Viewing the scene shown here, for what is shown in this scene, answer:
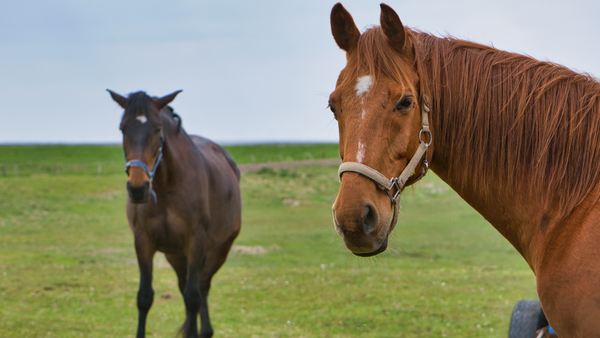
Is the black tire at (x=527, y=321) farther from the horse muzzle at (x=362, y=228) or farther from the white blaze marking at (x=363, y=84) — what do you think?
the white blaze marking at (x=363, y=84)

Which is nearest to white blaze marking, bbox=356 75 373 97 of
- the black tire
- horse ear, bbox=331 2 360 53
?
horse ear, bbox=331 2 360 53

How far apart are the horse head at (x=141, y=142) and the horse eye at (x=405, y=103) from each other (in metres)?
3.47

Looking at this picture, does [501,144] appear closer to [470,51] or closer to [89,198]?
[470,51]

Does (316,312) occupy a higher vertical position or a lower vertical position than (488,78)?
lower

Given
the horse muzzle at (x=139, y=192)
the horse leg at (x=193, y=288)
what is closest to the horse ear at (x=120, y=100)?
the horse muzzle at (x=139, y=192)

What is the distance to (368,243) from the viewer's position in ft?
5.96

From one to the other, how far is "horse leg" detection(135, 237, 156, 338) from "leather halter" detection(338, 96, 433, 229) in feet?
13.0

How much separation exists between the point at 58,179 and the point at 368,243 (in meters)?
27.7

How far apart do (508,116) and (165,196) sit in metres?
4.16

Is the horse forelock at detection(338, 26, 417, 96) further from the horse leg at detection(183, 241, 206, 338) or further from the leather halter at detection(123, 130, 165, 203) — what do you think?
the horse leg at detection(183, 241, 206, 338)

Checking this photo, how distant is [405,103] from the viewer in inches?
78.2

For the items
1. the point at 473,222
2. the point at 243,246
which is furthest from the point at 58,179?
the point at 473,222

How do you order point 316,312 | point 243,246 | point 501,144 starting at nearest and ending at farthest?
point 501,144 → point 316,312 → point 243,246

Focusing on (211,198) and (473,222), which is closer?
(211,198)
